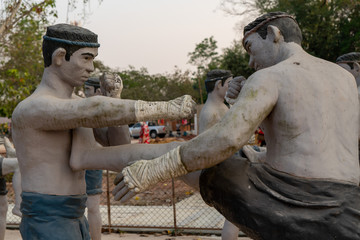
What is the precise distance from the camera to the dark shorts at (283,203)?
71.1 inches

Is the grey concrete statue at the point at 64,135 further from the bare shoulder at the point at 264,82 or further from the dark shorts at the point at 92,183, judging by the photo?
the dark shorts at the point at 92,183

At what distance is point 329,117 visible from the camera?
1.93m

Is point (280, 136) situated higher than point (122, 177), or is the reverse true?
point (280, 136)

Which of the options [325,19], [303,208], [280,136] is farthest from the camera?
[325,19]

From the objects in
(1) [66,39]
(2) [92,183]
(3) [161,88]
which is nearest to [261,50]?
(1) [66,39]

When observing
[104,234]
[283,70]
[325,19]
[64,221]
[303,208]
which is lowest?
[104,234]

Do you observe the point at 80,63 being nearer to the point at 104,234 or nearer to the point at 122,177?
the point at 122,177

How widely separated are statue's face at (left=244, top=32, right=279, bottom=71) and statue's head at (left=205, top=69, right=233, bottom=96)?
7.88ft

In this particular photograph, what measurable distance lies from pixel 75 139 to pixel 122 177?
0.66m

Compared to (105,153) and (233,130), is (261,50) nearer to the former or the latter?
(233,130)

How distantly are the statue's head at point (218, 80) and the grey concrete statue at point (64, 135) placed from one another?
2357 millimetres

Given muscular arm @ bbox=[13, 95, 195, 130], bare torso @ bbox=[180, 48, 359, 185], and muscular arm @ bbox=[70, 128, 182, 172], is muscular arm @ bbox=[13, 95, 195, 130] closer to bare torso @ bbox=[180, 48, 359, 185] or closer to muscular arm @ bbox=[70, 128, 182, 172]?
muscular arm @ bbox=[70, 128, 182, 172]

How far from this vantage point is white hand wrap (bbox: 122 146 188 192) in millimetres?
1879

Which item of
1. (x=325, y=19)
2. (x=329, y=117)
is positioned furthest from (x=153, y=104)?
(x=325, y=19)
